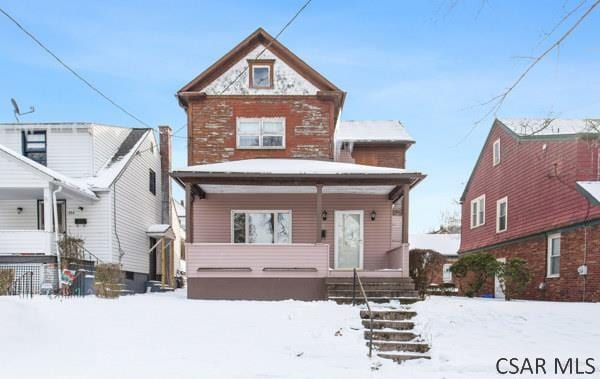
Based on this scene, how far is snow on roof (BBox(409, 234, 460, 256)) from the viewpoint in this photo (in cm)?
3278

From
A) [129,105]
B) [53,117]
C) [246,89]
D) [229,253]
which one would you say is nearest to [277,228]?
[229,253]

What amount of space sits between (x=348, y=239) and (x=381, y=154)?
22.1 ft

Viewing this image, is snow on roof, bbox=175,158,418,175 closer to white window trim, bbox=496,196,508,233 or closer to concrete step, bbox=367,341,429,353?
concrete step, bbox=367,341,429,353

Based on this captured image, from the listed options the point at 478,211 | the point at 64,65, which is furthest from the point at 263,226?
the point at 478,211

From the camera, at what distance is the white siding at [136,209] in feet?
53.8

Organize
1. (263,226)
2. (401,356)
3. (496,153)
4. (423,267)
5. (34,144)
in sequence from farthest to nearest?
1. (496,153)
2. (34,144)
3. (263,226)
4. (423,267)
5. (401,356)

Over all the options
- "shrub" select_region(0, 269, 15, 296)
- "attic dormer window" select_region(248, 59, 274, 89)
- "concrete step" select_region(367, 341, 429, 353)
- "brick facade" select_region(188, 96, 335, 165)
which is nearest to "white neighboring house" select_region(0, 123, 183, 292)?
"shrub" select_region(0, 269, 15, 296)

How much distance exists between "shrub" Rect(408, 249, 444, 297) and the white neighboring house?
10887mm

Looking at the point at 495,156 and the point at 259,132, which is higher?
the point at 259,132

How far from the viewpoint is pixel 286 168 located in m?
12.5

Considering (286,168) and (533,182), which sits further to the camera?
(533,182)

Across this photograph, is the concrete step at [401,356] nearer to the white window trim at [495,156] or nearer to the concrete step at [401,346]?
the concrete step at [401,346]

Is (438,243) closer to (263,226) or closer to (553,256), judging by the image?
(553,256)

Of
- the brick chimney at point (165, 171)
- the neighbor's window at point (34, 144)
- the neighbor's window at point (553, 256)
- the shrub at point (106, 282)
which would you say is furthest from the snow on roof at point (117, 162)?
the neighbor's window at point (553, 256)
